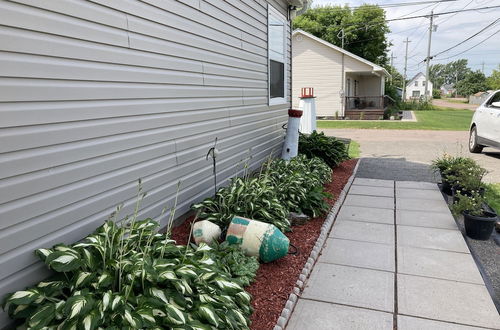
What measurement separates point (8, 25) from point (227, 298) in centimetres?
194

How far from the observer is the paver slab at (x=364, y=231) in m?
3.91

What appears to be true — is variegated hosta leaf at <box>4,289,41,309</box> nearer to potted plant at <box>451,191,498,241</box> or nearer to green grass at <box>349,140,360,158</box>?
potted plant at <box>451,191,498,241</box>

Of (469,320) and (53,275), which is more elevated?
(53,275)

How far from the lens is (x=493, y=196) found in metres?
5.54

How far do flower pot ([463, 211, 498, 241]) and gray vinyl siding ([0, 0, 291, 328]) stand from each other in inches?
115

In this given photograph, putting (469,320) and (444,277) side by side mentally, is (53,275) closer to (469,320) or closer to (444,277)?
(469,320)

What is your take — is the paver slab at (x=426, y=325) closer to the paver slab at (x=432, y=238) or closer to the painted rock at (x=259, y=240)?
the painted rock at (x=259, y=240)

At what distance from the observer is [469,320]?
2.49 m

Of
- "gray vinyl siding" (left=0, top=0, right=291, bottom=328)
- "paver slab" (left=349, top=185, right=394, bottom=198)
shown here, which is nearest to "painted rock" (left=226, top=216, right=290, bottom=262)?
"gray vinyl siding" (left=0, top=0, right=291, bottom=328)

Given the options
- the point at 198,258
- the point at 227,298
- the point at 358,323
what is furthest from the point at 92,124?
the point at 358,323

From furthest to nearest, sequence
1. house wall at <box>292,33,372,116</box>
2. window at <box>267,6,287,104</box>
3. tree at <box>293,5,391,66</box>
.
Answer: tree at <box>293,5,391,66</box>
house wall at <box>292,33,372,116</box>
window at <box>267,6,287,104</box>

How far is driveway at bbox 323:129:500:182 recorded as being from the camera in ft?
28.1

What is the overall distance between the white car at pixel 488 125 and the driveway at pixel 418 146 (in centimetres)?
40

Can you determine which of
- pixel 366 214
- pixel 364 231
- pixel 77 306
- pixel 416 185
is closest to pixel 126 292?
pixel 77 306
